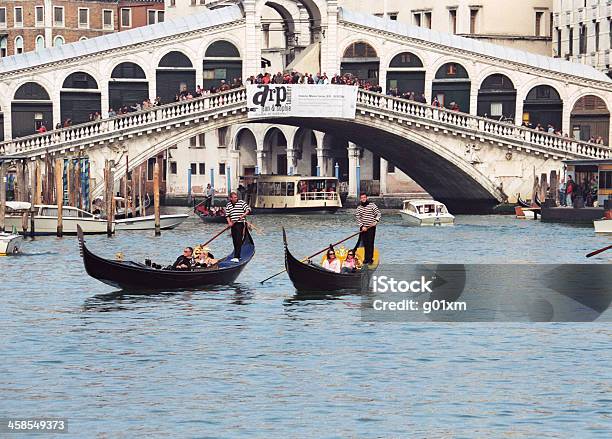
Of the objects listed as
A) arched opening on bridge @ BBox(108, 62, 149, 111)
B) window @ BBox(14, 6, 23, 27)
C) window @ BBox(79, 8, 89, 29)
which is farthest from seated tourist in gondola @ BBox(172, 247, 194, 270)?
window @ BBox(14, 6, 23, 27)

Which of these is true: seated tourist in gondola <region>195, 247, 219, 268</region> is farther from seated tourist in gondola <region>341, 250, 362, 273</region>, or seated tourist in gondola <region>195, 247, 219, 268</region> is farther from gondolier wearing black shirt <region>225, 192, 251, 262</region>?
seated tourist in gondola <region>341, 250, 362, 273</region>

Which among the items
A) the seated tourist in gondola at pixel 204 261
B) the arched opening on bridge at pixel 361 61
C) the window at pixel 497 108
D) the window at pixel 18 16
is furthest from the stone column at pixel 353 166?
the seated tourist in gondola at pixel 204 261

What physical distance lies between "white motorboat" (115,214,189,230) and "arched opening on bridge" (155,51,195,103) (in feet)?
23.2

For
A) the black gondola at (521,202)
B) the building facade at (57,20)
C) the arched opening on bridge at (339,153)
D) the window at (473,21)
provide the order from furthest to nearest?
the building facade at (57,20) < the arched opening on bridge at (339,153) < the window at (473,21) < the black gondola at (521,202)

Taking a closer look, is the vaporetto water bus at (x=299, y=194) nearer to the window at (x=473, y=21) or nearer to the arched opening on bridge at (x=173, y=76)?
the arched opening on bridge at (x=173, y=76)

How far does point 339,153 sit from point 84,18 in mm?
17114

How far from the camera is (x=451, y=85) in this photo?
53.6 metres

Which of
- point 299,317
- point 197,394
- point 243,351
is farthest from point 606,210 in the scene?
point 197,394

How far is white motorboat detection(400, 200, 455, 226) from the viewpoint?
4772 centimetres

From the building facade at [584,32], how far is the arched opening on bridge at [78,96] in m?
15.8

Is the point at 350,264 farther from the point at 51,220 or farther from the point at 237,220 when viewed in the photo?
the point at 51,220

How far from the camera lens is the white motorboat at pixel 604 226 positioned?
42656 mm

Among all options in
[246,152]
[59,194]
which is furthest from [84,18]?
[59,194]

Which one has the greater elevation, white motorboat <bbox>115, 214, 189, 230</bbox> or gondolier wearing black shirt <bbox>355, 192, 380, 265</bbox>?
gondolier wearing black shirt <bbox>355, 192, 380, 265</bbox>
